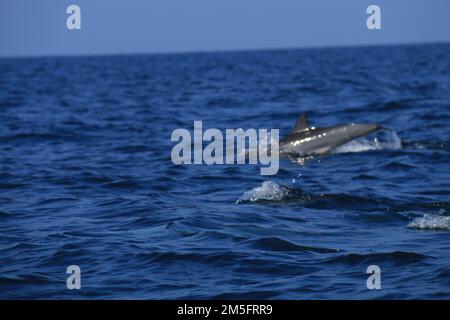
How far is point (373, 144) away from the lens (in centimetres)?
2206

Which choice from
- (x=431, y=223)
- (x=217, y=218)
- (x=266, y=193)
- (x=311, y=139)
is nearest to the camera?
(x=431, y=223)

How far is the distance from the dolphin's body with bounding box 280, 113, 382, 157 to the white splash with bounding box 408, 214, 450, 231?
747cm

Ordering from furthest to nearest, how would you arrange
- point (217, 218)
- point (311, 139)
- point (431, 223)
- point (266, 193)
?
point (311, 139) < point (266, 193) < point (217, 218) < point (431, 223)

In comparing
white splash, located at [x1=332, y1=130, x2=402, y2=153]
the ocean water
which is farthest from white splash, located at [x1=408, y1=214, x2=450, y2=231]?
white splash, located at [x1=332, y1=130, x2=402, y2=153]

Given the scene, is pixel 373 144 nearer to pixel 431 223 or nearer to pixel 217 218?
pixel 217 218

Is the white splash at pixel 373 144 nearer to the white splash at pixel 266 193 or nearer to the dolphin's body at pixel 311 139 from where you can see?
the dolphin's body at pixel 311 139

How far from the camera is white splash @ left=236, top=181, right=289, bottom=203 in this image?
14902 millimetres

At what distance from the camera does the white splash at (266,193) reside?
1490cm

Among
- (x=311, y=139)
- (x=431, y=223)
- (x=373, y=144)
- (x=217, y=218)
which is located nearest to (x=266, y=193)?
(x=217, y=218)

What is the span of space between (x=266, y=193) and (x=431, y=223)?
3494mm

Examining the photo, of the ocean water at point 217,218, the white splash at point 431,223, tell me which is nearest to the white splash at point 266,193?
the ocean water at point 217,218

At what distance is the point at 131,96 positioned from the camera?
45219mm

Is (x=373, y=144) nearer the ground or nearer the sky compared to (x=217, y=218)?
nearer the sky

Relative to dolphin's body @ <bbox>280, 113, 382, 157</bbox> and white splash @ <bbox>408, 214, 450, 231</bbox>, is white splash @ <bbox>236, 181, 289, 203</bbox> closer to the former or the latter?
white splash @ <bbox>408, 214, 450, 231</bbox>
